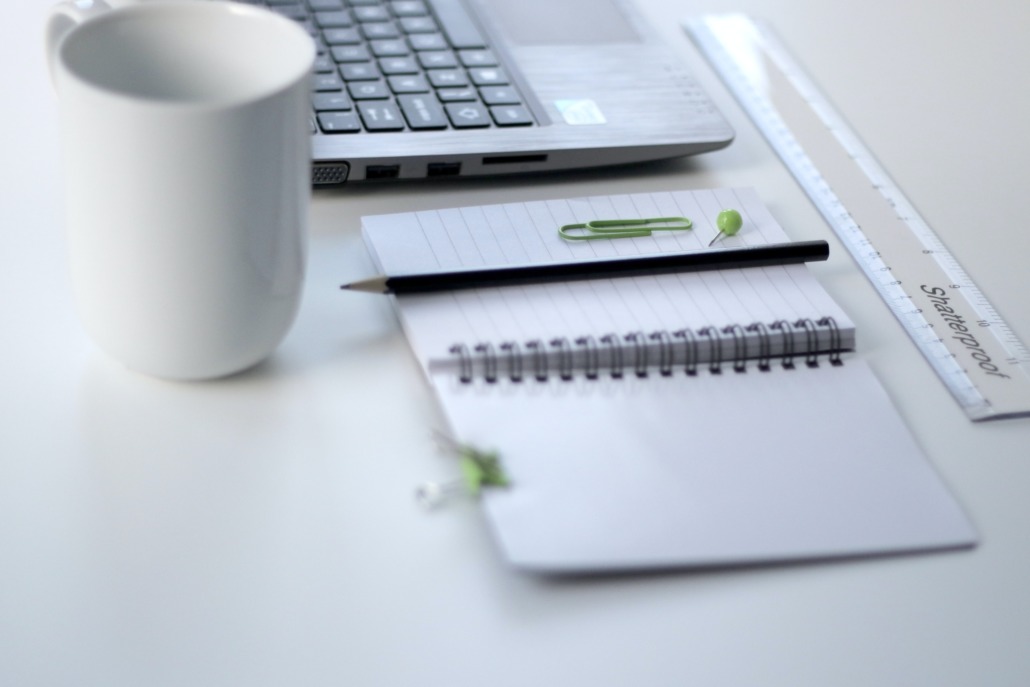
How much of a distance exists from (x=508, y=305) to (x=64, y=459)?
0.24 meters

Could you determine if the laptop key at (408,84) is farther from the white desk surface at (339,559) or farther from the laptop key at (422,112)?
the white desk surface at (339,559)

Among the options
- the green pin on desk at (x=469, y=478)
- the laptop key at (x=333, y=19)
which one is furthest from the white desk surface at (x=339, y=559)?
the laptop key at (x=333, y=19)

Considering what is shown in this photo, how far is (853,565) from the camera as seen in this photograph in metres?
0.53

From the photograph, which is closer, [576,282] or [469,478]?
[469,478]

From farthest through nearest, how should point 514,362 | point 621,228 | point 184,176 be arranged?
point 621,228 → point 514,362 → point 184,176

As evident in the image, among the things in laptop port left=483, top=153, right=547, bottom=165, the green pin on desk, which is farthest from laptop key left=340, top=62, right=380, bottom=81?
the green pin on desk

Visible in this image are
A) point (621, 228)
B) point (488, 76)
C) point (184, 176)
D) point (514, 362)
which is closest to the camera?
point (184, 176)

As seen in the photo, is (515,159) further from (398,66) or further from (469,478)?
(469,478)

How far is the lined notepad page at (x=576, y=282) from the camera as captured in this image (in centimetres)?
62

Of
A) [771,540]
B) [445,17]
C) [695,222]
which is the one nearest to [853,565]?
[771,540]

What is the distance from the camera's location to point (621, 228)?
2.32ft

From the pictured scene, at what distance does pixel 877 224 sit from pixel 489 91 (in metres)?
0.29

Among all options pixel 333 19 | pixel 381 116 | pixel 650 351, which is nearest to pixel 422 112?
pixel 381 116

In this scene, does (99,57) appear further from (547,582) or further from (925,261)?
(925,261)
